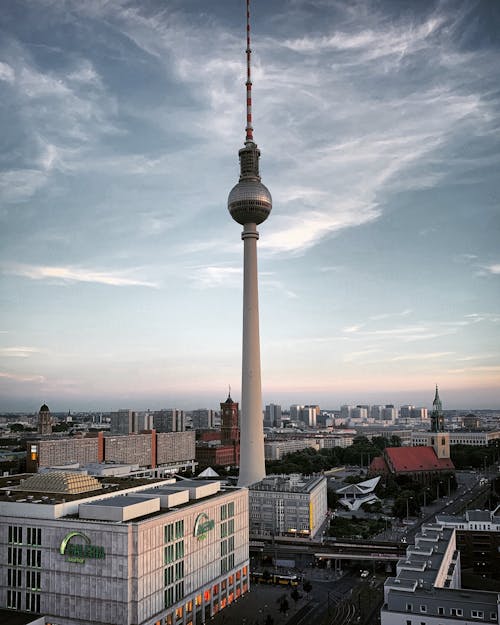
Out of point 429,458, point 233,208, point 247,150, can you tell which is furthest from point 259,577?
point 429,458

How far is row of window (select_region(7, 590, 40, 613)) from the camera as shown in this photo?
50156 mm

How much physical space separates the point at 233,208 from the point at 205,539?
224 ft

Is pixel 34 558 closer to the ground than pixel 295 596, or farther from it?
farther from it

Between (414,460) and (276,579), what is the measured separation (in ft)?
277

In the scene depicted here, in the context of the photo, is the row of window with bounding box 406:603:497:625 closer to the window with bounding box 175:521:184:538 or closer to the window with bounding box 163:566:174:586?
the window with bounding box 163:566:174:586

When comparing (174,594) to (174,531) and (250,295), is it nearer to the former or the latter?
(174,531)

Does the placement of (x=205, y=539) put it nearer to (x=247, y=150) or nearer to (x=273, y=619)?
(x=273, y=619)

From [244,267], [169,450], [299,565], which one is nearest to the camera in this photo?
[299,565]

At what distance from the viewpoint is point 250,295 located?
11050 cm

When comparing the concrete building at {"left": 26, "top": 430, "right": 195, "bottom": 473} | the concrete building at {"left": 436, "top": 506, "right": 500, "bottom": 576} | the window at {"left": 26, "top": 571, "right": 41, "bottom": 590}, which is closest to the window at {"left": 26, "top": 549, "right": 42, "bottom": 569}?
the window at {"left": 26, "top": 571, "right": 41, "bottom": 590}

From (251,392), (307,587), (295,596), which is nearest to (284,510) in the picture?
(251,392)

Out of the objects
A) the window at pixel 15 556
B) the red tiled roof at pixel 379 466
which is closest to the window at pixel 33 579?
the window at pixel 15 556

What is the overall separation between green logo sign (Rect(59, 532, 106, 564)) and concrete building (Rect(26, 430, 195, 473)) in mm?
82318

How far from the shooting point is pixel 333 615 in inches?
2248
